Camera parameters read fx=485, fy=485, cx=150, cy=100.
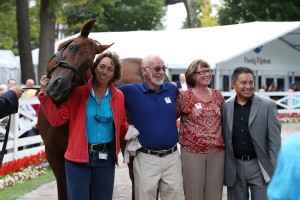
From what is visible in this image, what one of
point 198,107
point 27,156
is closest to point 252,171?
point 198,107

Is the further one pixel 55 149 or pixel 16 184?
pixel 16 184

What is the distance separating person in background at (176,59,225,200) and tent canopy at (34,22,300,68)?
15.4 meters

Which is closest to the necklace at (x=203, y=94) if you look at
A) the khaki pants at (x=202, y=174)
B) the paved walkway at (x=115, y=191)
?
the khaki pants at (x=202, y=174)

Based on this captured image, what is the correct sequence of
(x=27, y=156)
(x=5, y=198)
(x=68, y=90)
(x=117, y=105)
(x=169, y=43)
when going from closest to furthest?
(x=68, y=90) → (x=117, y=105) → (x=5, y=198) → (x=27, y=156) → (x=169, y=43)

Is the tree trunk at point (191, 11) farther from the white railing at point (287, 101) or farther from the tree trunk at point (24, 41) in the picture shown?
the tree trunk at point (24, 41)

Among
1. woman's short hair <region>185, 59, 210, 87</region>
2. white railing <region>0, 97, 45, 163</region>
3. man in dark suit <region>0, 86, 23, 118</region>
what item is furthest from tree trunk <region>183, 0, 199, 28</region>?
man in dark suit <region>0, 86, 23, 118</region>

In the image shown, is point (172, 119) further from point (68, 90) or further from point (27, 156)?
point (27, 156)

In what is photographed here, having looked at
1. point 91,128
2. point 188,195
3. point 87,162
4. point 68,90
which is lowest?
point 188,195

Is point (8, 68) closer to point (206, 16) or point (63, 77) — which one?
point (63, 77)

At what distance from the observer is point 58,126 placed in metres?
4.41

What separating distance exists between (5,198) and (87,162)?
3600 millimetres

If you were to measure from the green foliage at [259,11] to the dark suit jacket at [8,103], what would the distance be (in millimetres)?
31370

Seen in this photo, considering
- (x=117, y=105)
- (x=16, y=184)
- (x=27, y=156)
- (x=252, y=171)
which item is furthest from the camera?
(x=27, y=156)

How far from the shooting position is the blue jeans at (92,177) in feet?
13.5
